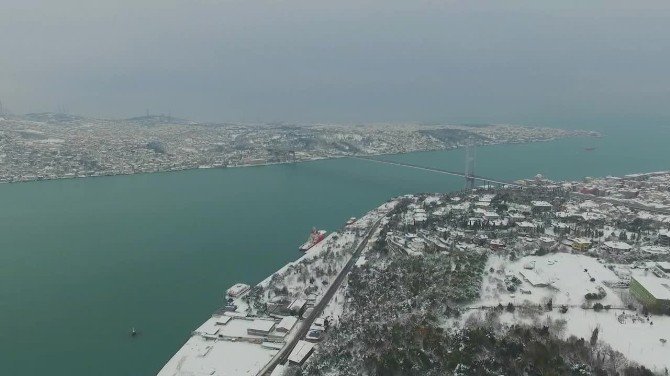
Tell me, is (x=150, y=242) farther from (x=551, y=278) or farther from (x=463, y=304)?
(x=551, y=278)

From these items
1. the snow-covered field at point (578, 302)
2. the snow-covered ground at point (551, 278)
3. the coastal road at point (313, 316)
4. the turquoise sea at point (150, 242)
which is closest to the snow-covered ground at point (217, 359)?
the coastal road at point (313, 316)

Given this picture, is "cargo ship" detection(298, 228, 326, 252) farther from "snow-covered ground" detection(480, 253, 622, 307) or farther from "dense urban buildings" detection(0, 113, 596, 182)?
"dense urban buildings" detection(0, 113, 596, 182)

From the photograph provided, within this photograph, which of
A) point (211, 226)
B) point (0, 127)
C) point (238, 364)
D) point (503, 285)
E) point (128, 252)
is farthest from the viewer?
point (0, 127)

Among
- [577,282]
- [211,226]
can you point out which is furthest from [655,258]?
[211,226]

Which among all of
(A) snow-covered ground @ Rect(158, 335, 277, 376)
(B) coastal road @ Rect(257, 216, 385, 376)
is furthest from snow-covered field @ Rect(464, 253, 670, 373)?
(A) snow-covered ground @ Rect(158, 335, 277, 376)

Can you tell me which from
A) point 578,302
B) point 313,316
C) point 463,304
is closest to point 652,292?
point 578,302

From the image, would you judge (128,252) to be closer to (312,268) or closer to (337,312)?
(312,268)
